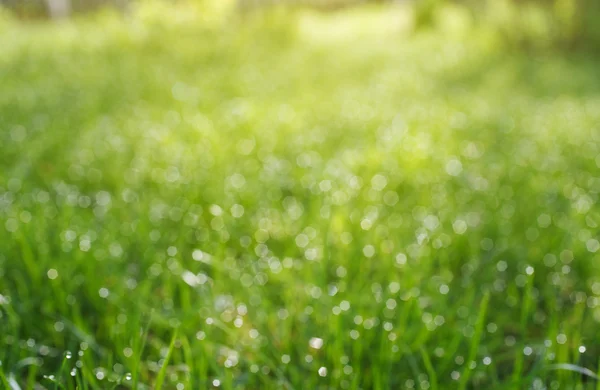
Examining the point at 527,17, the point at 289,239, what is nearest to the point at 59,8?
the point at 527,17

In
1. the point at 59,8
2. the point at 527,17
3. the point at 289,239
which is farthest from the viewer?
the point at 59,8

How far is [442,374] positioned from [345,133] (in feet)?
7.46

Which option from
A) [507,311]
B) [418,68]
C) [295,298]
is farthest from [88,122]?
[418,68]

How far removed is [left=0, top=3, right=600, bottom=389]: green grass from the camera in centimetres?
123

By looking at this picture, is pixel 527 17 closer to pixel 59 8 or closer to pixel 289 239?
pixel 289 239

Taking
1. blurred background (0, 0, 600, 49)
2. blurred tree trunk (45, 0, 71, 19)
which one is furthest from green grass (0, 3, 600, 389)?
blurred tree trunk (45, 0, 71, 19)

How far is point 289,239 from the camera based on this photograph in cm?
186

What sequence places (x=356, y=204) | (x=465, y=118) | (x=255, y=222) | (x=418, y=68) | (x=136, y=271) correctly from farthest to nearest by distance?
(x=418, y=68)
(x=465, y=118)
(x=356, y=204)
(x=255, y=222)
(x=136, y=271)

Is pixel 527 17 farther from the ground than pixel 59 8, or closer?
farther from the ground

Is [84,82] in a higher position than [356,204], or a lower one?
lower

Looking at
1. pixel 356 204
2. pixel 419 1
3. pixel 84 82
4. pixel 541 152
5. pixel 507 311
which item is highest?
pixel 507 311

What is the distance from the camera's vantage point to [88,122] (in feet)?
10.8

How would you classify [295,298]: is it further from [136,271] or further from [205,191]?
[205,191]

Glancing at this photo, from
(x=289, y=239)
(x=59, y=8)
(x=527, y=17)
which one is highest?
(x=289, y=239)
